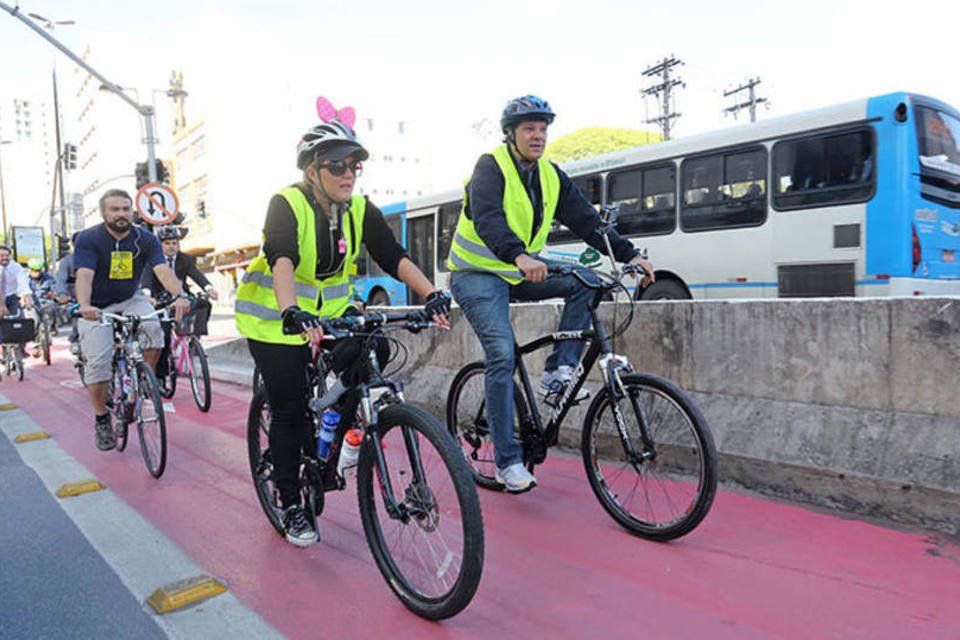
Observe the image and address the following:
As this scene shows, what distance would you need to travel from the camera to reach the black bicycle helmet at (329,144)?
8.77 ft

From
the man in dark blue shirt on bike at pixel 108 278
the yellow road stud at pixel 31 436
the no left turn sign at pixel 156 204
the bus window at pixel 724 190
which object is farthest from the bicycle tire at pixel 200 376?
the bus window at pixel 724 190

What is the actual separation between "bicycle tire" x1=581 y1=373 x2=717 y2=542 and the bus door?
479 inches

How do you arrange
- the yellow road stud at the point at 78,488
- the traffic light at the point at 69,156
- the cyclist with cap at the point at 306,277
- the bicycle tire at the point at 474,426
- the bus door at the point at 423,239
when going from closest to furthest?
the cyclist with cap at the point at 306,277
the bicycle tire at the point at 474,426
the yellow road stud at the point at 78,488
the bus door at the point at 423,239
the traffic light at the point at 69,156

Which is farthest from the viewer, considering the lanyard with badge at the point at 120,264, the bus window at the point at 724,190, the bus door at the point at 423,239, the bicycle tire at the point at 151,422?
the bus door at the point at 423,239

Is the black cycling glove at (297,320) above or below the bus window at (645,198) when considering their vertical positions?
below

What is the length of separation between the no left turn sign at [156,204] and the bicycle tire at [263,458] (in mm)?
7859

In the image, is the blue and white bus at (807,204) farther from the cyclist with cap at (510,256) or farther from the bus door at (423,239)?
the cyclist with cap at (510,256)

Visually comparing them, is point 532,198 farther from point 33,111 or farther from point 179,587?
point 33,111

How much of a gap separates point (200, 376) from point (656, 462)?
17.3 feet

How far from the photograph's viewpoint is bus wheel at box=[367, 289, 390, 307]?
16.9 meters

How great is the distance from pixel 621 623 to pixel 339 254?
70.7 inches

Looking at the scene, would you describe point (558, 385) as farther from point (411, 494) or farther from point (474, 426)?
point (411, 494)

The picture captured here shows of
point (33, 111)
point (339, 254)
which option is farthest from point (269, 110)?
point (339, 254)

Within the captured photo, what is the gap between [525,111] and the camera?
10.5ft
